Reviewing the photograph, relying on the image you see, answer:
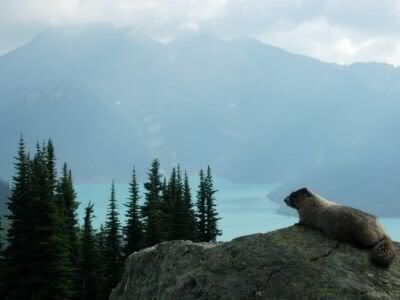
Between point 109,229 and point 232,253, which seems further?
point 109,229

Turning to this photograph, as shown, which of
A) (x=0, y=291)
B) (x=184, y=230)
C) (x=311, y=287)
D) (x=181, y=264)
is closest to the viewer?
(x=311, y=287)

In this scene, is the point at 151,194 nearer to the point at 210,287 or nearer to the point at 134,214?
A: the point at 134,214

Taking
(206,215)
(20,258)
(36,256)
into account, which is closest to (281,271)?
(36,256)

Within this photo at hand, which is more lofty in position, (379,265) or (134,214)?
(134,214)

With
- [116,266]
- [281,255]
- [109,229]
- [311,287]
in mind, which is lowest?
[311,287]

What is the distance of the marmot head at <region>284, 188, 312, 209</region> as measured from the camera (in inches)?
553

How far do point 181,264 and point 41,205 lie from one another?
33.6m

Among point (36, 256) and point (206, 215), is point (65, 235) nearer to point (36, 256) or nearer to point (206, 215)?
point (36, 256)

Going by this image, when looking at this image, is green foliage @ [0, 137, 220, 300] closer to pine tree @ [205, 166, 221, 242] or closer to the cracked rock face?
pine tree @ [205, 166, 221, 242]

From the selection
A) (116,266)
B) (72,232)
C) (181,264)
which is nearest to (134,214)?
(116,266)

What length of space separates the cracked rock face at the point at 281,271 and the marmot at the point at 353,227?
188 mm

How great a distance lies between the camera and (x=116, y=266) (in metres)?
62.1

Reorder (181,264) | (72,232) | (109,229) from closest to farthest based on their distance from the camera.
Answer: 1. (181,264)
2. (109,229)
3. (72,232)

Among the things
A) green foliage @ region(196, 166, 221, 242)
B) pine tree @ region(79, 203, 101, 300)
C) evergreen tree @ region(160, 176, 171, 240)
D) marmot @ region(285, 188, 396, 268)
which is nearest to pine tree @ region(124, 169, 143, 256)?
evergreen tree @ region(160, 176, 171, 240)
